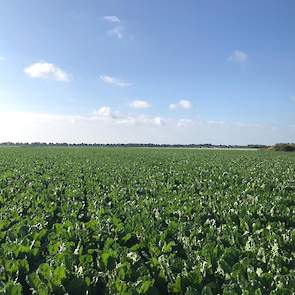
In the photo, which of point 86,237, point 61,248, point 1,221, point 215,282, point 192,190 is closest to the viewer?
point 215,282

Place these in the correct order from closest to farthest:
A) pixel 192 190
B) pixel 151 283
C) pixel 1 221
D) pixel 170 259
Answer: pixel 151 283, pixel 170 259, pixel 1 221, pixel 192 190

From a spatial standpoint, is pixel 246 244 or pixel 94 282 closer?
pixel 94 282

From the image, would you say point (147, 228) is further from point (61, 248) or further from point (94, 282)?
point (94, 282)

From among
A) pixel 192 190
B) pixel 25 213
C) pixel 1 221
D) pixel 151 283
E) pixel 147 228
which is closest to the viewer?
pixel 151 283

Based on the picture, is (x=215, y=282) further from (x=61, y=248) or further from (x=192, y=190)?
(x=192, y=190)

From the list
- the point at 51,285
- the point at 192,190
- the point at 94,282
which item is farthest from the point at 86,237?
the point at 192,190

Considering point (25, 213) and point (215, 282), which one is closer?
point (215, 282)

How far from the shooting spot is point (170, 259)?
528 cm

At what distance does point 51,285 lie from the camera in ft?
15.0

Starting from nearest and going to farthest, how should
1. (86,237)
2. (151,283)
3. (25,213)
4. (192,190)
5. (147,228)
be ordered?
(151,283) → (86,237) → (147,228) → (25,213) → (192,190)

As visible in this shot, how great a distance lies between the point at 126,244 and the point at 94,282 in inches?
79.1

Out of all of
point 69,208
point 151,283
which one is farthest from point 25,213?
point 151,283

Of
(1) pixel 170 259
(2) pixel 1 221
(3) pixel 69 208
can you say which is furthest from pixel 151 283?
(3) pixel 69 208

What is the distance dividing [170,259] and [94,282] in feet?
3.29
